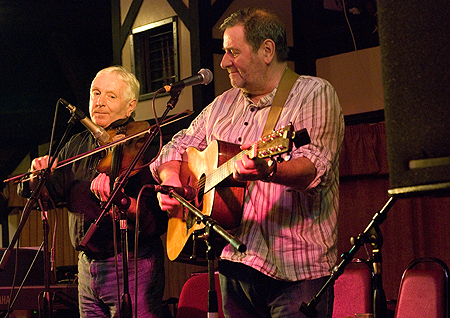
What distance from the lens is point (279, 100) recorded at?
229 cm

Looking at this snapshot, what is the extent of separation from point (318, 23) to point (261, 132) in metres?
5.41

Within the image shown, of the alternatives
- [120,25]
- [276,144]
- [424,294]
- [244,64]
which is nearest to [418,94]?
[276,144]

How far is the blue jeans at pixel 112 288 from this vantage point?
2.99m

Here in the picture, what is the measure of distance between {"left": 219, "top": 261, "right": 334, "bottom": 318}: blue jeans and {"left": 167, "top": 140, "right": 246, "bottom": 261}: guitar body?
20 centimetres

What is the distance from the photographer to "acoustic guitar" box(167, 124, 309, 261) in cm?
191

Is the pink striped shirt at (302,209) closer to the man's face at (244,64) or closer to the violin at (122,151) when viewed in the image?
the man's face at (244,64)

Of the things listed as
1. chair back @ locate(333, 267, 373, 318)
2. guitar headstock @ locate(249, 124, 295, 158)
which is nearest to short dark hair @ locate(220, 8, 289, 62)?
guitar headstock @ locate(249, 124, 295, 158)

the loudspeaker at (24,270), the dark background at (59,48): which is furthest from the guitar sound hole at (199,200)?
the dark background at (59,48)

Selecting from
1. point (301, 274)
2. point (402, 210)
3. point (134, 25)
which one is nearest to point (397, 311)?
point (301, 274)

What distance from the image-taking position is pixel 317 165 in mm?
2041

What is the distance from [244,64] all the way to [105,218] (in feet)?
3.83

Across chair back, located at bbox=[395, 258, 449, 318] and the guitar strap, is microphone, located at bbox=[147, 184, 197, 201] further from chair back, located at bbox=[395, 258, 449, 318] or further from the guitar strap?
chair back, located at bbox=[395, 258, 449, 318]

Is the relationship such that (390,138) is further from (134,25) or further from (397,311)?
(134,25)

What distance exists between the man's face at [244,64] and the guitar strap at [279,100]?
3.9 inches
